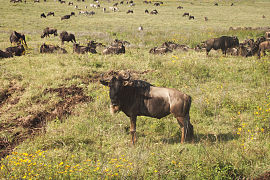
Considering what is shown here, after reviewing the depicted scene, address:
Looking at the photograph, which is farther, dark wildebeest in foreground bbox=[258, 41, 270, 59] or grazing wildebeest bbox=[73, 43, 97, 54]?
grazing wildebeest bbox=[73, 43, 97, 54]

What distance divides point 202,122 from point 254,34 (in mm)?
20269

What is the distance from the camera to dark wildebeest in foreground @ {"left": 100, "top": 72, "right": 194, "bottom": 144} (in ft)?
17.0

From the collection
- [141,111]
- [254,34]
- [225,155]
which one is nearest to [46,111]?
[141,111]

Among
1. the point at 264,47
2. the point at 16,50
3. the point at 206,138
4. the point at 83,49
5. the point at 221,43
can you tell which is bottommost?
the point at 206,138

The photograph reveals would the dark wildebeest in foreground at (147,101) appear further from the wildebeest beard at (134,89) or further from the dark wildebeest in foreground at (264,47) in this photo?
the dark wildebeest in foreground at (264,47)

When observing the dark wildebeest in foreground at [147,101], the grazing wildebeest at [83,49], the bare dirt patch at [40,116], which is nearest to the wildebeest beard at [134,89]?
the dark wildebeest in foreground at [147,101]

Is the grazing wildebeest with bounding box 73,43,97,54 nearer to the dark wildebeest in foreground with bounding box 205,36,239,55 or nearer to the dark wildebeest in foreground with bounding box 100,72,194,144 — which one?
the dark wildebeest in foreground with bounding box 205,36,239,55

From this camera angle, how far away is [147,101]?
5512 mm

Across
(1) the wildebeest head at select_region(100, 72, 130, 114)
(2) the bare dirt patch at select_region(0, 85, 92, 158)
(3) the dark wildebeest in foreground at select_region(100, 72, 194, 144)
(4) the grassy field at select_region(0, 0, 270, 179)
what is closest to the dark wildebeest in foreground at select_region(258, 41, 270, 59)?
(4) the grassy field at select_region(0, 0, 270, 179)

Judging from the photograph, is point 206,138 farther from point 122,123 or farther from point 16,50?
point 16,50

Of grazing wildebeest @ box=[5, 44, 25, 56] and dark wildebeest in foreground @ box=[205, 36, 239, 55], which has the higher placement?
dark wildebeest in foreground @ box=[205, 36, 239, 55]

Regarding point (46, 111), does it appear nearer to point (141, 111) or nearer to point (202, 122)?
point (141, 111)

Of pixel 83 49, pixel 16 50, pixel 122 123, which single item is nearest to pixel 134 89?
pixel 122 123

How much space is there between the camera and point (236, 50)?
1435cm
